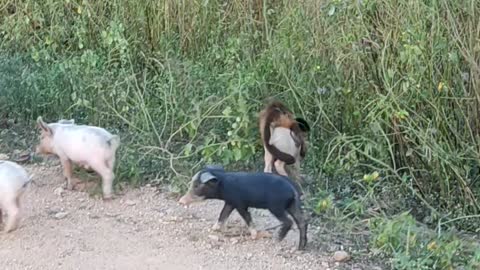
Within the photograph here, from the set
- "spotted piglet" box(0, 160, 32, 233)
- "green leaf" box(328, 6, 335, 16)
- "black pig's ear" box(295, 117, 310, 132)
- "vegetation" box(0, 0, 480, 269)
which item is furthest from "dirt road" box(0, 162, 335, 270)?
"green leaf" box(328, 6, 335, 16)

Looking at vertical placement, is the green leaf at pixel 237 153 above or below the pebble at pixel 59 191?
above

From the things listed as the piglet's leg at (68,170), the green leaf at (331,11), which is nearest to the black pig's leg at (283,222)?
the green leaf at (331,11)

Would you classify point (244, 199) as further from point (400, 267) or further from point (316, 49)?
point (316, 49)

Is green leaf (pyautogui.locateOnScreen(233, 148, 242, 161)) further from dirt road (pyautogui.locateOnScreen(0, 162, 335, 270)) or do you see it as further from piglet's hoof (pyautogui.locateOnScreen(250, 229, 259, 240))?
piglet's hoof (pyautogui.locateOnScreen(250, 229, 259, 240))

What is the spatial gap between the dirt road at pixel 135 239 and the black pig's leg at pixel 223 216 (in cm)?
5

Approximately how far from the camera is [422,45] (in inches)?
236

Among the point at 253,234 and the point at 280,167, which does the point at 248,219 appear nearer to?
the point at 253,234

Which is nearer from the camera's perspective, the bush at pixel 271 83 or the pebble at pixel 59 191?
the bush at pixel 271 83

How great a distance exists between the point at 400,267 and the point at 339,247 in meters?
0.54

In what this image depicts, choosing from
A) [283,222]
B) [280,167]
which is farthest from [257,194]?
[280,167]

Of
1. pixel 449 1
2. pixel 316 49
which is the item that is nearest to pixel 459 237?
pixel 449 1

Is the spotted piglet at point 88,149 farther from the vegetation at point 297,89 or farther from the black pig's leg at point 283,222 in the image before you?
the black pig's leg at point 283,222

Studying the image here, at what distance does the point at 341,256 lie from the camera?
18.0 feet

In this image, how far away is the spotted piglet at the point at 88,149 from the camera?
630cm
